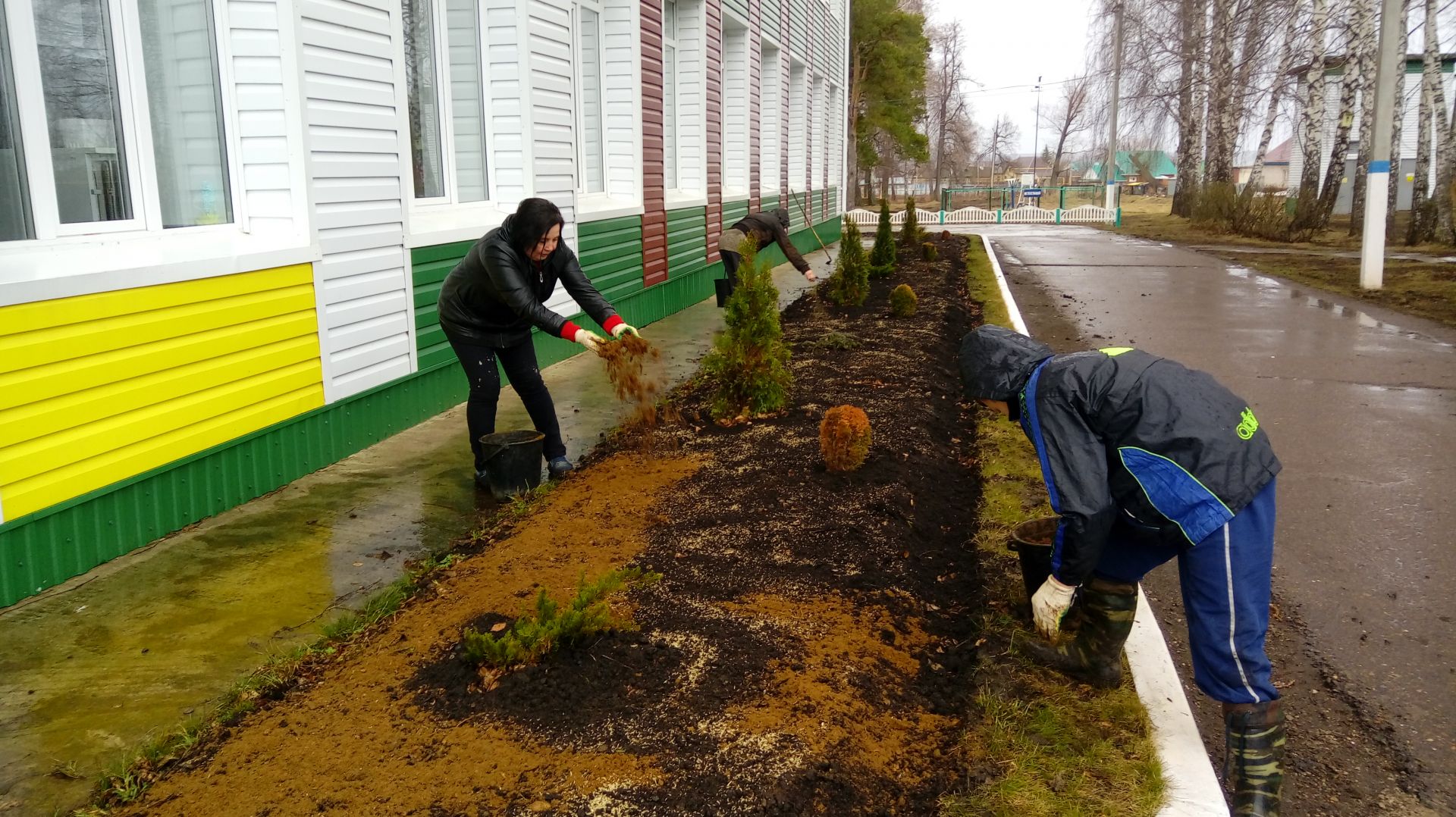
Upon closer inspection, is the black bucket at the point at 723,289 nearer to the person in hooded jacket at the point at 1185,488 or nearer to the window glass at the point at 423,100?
the window glass at the point at 423,100

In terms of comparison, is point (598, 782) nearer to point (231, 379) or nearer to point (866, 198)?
point (231, 379)

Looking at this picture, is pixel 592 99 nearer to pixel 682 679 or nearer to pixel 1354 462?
pixel 1354 462

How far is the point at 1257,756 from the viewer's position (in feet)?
9.53

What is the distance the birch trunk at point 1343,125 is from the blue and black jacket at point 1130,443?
25038 mm

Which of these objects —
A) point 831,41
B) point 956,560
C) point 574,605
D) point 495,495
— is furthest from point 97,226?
point 831,41

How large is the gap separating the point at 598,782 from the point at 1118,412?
1802 mm

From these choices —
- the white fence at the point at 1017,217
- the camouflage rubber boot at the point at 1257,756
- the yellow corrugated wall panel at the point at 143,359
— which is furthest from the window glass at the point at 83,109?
the white fence at the point at 1017,217

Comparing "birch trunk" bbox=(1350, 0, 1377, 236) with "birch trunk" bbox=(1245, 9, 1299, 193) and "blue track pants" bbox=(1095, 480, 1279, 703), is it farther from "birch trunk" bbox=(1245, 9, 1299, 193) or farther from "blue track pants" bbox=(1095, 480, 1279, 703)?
"blue track pants" bbox=(1095, 480, 1279, 703)

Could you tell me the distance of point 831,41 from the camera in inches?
1038

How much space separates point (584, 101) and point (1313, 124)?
26627 millimetres

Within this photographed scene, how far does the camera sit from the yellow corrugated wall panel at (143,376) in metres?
3.90

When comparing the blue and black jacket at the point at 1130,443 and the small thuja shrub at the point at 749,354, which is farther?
the small thuja shrub at the point at 749,354

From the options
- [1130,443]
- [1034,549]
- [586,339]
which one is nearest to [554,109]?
[586,339]

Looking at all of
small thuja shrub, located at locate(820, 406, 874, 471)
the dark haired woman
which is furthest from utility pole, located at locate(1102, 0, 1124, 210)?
the dark haired woman
